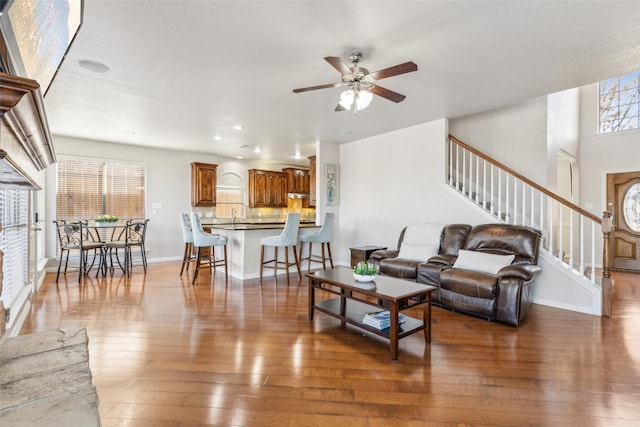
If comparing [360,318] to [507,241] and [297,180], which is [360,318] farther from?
[297,180]

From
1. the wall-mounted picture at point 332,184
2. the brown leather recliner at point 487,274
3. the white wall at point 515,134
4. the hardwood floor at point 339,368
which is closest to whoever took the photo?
the hardwood floor at point 339,368

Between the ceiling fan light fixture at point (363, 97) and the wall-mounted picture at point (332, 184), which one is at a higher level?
the ceiling fan light fixture at point (363, 97)

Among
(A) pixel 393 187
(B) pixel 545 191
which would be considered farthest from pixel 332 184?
(B) pixel 545 191

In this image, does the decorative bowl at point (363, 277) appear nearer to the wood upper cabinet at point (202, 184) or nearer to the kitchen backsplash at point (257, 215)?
the wood upper cabinet at point (202, 184)

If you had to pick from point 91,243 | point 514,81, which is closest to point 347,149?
point 514,81

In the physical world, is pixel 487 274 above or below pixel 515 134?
below

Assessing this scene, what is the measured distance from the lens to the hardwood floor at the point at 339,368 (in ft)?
5.62

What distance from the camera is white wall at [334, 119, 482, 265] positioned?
4.86 m

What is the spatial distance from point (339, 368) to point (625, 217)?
22.7ft

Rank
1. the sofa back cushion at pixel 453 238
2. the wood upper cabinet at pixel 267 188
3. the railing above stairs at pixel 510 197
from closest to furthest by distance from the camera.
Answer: the railing above stairs at pixel 510 197 → the sofa back cushion at pixel 453 238 → the wood upper cabinet at pixel 267 188

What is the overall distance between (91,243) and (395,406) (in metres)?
5.64

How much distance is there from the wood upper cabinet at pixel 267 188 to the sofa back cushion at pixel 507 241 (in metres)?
5.53

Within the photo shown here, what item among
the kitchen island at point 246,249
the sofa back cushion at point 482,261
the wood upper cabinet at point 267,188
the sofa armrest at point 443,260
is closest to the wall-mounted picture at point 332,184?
the kitchen island at point 246,249

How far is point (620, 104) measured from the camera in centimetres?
606
